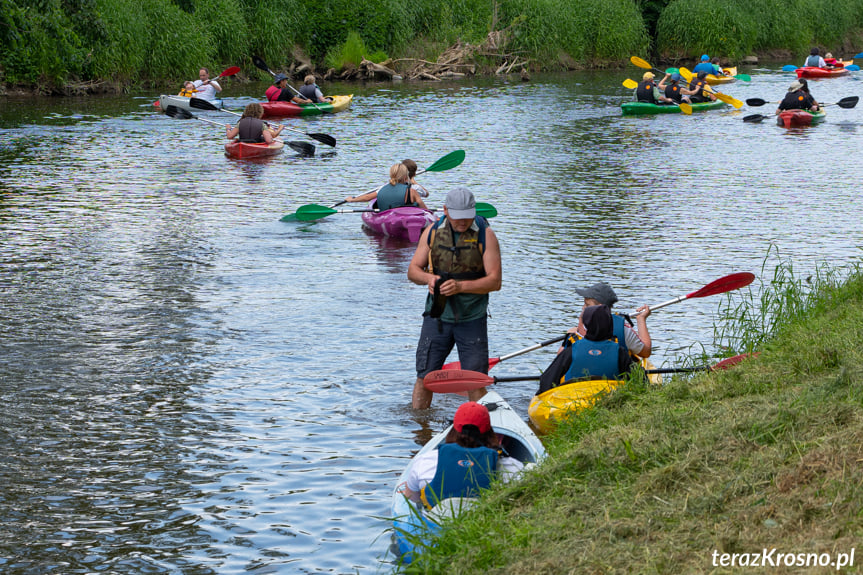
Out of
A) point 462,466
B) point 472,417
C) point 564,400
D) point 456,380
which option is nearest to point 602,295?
point 564,400

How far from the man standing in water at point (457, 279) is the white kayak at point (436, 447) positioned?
59cm

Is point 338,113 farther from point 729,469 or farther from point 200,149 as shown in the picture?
point 729,469

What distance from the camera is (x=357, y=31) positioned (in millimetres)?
42062

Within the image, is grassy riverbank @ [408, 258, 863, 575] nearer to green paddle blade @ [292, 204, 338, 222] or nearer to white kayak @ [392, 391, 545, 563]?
white kayak @ [392, 391, 545, 563]

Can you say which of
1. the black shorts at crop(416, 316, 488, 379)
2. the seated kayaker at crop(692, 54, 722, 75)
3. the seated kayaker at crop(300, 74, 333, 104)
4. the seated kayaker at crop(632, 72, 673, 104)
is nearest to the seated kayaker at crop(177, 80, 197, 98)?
the seated kayaker at crop(300, 74, 333, 104)

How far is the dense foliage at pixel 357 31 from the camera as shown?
97.5 feet

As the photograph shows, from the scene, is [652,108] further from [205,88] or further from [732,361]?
[732,361]

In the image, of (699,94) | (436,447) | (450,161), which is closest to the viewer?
(436,447)

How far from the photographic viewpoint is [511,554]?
452 cm

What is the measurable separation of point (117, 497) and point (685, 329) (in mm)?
5504

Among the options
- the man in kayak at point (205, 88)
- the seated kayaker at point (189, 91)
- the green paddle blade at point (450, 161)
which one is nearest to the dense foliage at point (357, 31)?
the seated kayaker at point (189, 91)

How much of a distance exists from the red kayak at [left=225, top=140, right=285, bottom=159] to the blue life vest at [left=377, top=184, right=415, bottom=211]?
295 inches

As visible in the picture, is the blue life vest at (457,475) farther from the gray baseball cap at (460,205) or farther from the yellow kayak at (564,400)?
the gray baseball cap at (460,205)

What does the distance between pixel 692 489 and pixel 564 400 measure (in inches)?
83.0
